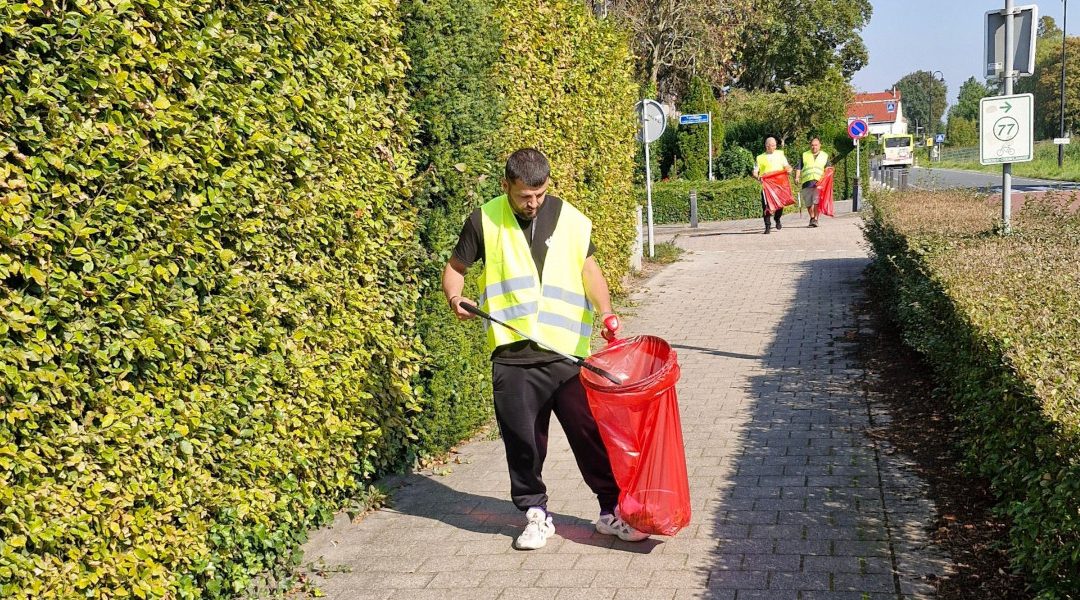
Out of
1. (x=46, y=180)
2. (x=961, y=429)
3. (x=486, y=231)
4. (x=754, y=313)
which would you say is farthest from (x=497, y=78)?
(x=754, y=313)

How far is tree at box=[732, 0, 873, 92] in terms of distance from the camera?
55438mm

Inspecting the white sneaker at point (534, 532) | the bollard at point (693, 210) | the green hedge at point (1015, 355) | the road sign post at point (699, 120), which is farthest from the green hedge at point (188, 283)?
the road sign post at point (699, 120)

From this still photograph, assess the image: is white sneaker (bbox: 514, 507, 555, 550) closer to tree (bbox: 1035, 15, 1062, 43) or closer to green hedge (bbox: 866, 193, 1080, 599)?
green hedge (bbox: 866, 193, 1080, 599)

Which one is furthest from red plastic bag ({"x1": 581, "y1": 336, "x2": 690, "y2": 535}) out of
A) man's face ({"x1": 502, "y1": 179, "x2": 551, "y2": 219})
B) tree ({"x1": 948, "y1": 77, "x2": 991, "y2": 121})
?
tree ({"x1": 948, "y1": 77, "x2": 991, "y2": 121})

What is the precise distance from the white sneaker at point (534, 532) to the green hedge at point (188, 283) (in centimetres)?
108

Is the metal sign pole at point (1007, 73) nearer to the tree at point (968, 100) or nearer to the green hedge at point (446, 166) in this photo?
the green hedge at point (446, 166)

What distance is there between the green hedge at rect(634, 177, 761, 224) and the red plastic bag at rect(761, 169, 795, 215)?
17.5 feet

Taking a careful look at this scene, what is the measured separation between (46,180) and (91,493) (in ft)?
3.50

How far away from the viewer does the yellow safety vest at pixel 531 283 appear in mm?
4840

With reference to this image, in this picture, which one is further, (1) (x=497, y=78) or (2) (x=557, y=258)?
(1) (x=497, y=78)

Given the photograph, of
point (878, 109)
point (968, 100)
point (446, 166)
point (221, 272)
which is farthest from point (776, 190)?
point (968, 100)

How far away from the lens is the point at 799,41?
2191 inches

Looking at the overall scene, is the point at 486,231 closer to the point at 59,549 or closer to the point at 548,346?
the point at 548,346

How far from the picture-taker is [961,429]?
560 centimetres
